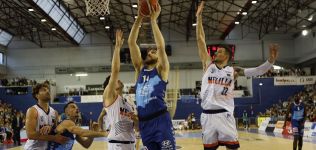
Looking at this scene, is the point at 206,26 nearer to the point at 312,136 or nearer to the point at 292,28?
the point at 292,28

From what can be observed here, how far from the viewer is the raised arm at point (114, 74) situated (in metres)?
5.23

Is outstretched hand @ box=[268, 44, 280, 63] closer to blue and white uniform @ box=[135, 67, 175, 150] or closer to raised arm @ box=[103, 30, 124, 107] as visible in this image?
blue and white uniform @ box=[135, 67, 175, 150]

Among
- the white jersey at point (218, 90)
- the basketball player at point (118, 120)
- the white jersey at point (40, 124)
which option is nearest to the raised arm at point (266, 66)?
the white jersey at point (218, 90)

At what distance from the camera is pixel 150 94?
4.64 m

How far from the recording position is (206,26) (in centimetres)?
4131

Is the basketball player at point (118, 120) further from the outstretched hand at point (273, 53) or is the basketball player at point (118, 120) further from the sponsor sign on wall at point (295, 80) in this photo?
the sponsor sign on wall at point (295, 80)

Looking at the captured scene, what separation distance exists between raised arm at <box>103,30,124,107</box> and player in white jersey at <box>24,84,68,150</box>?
34.6 inches

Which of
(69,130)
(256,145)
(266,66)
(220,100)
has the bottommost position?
(256,145)

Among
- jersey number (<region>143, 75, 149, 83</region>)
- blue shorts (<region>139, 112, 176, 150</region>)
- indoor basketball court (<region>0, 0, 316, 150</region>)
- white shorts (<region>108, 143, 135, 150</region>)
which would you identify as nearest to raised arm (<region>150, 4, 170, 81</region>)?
jersey number (<region>143, 75, 149, 83</region>)

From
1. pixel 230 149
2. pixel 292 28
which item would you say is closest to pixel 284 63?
pixel 292 28

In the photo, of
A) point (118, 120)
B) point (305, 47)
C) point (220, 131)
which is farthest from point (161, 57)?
point (305, 47)

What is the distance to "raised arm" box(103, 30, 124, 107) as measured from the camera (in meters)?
5.23

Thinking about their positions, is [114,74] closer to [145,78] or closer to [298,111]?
[145,78]

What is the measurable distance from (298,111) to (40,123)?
9759 mm
